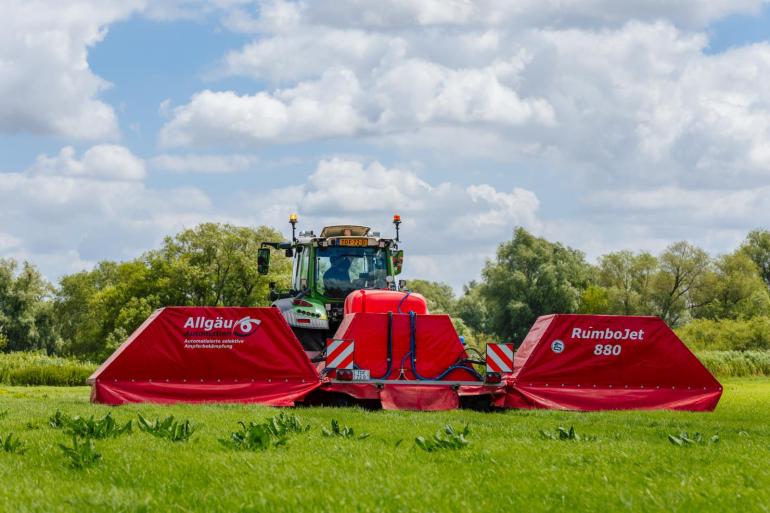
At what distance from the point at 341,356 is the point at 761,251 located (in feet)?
289

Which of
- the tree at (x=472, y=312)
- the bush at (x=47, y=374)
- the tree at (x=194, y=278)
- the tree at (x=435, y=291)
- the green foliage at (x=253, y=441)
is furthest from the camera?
the tree at (x=435, y=291)

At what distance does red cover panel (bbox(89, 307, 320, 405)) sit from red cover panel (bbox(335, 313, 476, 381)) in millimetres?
877

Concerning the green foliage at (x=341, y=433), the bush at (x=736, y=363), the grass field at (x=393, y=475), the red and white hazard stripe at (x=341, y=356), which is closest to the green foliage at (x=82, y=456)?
the grass field at (x=393, y=475)

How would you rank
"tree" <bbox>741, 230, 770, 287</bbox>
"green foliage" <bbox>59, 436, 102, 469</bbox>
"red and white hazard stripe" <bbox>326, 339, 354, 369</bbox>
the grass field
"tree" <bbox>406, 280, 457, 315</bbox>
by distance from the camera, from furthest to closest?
1. "tree" <bbox>406, 280, 457, 315</bbox>
2. "tree" <bbox>741, 230, 770, 287</bbox>
3. "red and white hazard stripe" <bbox>326, 339, 354, 369</bbox>
4. "green foliage" <bbox>59, 436, 102, 469</bbox>
5. the grass field

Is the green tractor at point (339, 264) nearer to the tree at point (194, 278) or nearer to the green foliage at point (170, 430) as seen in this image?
the green foliage at point (170, 430)

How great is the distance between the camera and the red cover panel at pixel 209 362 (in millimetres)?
14938

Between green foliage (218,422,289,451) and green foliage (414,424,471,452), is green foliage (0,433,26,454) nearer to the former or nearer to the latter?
green foliage (218,422,289,451)

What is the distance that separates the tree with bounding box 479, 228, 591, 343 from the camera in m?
79.1

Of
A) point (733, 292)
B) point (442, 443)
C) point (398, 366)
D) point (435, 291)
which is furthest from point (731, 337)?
point (435, 291)

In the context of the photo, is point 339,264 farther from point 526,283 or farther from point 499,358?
point 526,283

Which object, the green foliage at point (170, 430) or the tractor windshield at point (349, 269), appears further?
the tractor windshield at point (349, 269)

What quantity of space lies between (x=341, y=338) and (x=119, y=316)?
169 feet

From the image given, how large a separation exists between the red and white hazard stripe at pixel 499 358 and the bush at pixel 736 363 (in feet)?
71.4

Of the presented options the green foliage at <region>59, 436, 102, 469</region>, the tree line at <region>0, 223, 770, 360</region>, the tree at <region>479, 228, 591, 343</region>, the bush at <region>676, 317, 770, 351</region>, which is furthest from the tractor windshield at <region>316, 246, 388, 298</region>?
the tree at <region>479, 228, 591, 343</region>
